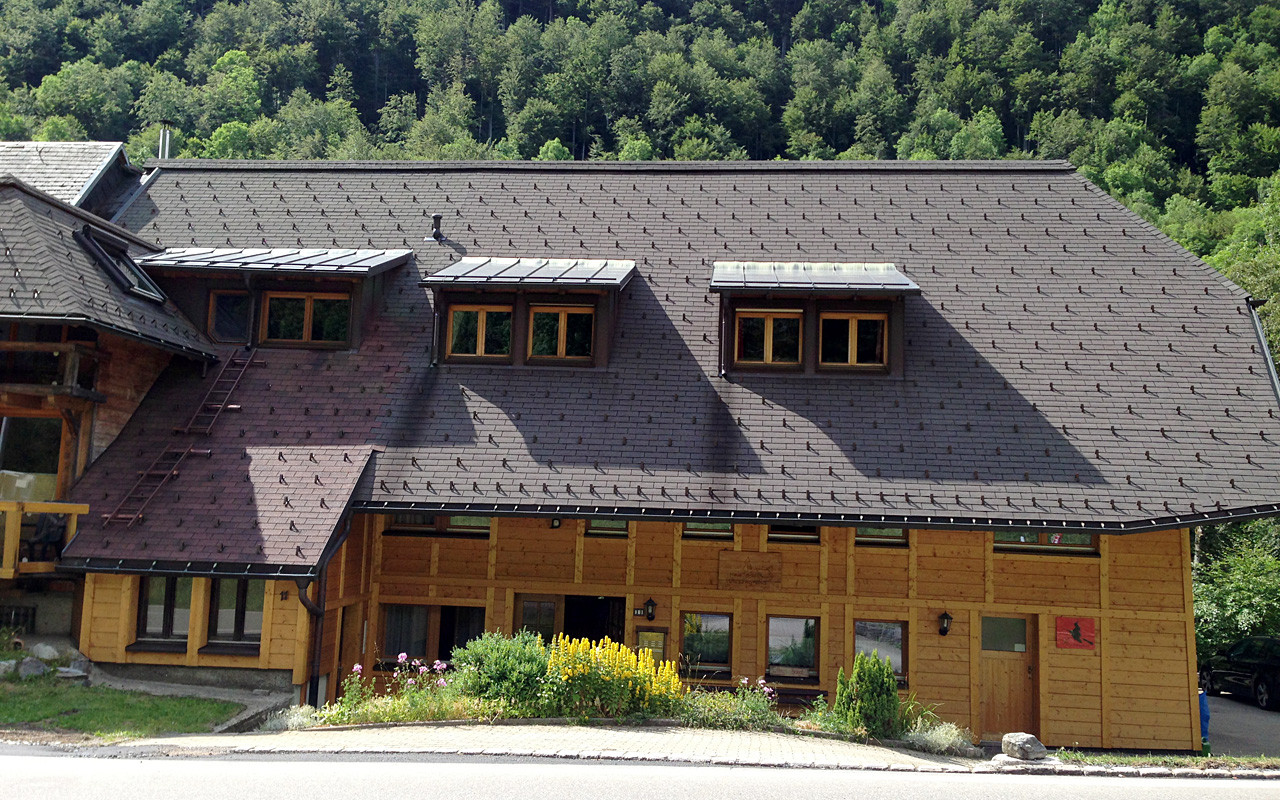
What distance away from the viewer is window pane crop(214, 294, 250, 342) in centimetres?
1906

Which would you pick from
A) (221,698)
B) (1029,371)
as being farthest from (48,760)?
(1029,371)

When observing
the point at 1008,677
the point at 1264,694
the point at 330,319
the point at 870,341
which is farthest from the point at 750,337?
the point at 1264,694

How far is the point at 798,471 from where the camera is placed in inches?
635

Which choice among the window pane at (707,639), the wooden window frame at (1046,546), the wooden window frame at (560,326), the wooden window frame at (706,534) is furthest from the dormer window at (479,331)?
the wooden window frame at (1046,546)

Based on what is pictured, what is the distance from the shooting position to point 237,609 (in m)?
15.6

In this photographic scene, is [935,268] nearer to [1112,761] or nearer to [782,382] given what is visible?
[782,382]

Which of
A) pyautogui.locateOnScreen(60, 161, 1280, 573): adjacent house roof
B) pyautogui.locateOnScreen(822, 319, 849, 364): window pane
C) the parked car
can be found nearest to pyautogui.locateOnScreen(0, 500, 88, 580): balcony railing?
pyautogui.locateOnScreen(60, 161, 1280, 573): adjacent house roof

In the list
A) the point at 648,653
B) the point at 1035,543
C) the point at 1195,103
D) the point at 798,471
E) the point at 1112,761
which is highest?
the point at 1195,103

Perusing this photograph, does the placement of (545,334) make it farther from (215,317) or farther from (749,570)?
(215,317)

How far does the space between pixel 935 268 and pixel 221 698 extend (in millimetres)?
14817

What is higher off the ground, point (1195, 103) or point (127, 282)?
point (1195, 103)

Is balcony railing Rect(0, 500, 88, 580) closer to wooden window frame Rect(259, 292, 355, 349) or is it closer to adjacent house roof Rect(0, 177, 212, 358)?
adjacent house roof Rect(0, 177, 212, 358)

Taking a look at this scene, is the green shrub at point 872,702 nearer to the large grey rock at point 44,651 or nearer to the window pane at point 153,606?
the window pane at point 153,606

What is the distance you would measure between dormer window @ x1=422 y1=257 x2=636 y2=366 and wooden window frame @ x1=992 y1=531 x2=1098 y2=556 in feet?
24.9
